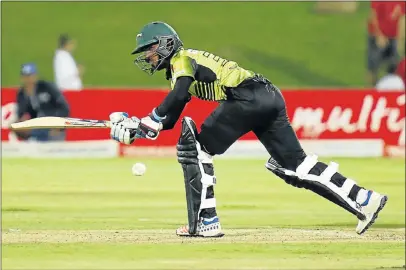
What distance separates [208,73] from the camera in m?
8.87

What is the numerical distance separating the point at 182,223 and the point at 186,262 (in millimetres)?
2533

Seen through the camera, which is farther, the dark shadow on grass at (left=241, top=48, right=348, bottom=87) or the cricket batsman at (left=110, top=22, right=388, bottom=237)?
the dark shadow on grass at (left=241, top=48, right=348, bottom=87)

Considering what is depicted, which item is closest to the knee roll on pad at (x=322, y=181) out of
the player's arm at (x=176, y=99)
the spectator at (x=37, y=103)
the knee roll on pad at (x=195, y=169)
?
the knee roll on pad at (x=195, y=169)

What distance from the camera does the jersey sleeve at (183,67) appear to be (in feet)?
28.7

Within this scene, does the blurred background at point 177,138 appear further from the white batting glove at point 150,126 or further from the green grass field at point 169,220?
the white batting glove at point 150,126

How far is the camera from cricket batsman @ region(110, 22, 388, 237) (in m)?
8.90

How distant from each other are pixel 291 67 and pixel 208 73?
17.4m

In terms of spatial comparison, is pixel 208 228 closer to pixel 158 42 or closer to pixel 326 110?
pixel 158 42

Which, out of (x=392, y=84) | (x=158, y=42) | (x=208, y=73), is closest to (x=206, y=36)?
(x=392, y=84)

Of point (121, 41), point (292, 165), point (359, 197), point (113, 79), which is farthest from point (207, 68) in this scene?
point (121, 41)

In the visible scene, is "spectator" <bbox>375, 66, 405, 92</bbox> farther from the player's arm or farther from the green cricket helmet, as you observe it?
the player's arm

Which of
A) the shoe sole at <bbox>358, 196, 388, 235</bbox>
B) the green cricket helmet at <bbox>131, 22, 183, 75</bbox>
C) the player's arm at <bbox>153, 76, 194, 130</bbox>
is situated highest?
the green cricket helmet at <bbox>131, 22, 183, 75</bbox>

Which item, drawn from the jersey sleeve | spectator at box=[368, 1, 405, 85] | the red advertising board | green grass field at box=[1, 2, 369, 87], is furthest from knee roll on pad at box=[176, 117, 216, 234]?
green grass field at box=[1, 2, 369, 87]

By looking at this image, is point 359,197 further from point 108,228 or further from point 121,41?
point 121,41
